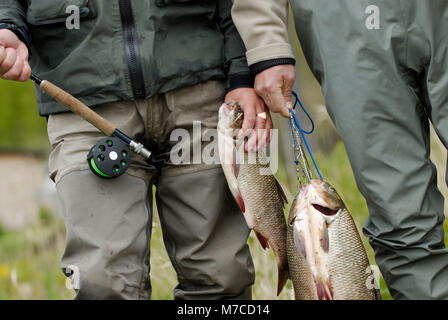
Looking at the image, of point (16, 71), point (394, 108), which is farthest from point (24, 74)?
point (394, 108)

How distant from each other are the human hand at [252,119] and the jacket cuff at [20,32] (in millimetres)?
841

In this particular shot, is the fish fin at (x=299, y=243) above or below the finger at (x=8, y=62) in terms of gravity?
below

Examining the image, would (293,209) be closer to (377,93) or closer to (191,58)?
(377,93)

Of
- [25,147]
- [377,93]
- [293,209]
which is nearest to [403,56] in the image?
[377,93]

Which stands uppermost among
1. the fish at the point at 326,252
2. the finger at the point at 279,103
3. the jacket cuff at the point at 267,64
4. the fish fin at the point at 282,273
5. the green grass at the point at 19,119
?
the jacket cuff at the point at 267,64

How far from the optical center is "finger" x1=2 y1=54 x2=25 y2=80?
2352 millimetres

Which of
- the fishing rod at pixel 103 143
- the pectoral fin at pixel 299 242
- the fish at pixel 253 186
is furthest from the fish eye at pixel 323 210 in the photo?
the fishing rod at pixel 103 143

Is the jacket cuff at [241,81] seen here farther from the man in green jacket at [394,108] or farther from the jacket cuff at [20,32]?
the jacket cuff at [20,32]

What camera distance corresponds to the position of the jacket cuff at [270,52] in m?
2.58

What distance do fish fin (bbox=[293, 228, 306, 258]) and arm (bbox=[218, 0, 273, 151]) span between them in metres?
0.46

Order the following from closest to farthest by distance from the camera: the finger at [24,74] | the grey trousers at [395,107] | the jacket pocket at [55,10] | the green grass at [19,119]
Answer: the grey trousers at [395,107] < the finger at [24,74] < the jacket pocket at [55,10] < the green grass at [19,119]

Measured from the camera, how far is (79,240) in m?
2.41

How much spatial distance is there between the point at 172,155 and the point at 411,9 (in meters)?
1.14

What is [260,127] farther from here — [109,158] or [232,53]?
[109,158]
